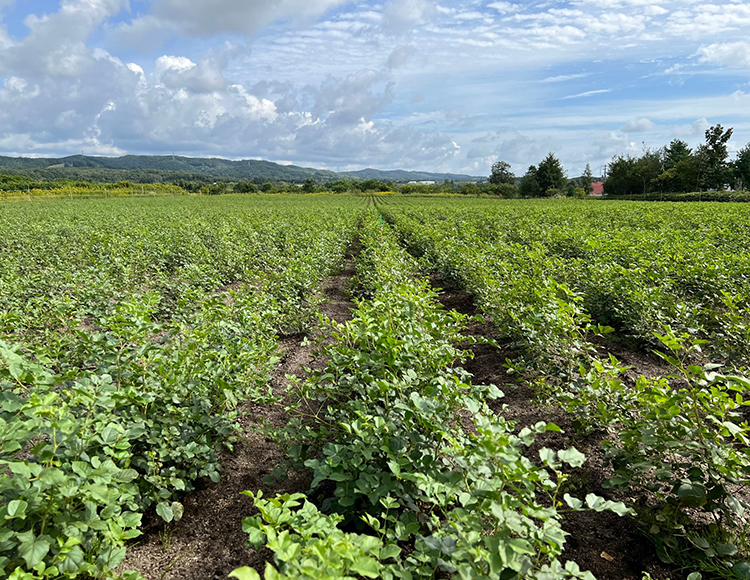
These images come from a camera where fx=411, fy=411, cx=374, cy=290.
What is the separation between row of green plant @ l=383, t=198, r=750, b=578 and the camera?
7.69 feet

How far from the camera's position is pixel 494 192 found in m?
79.2

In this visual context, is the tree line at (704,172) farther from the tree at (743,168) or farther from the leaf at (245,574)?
the leaf at (245,574)

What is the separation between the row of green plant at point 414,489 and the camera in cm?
152

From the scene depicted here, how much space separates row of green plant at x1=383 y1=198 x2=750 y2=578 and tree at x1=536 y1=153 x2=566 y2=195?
7689 cm

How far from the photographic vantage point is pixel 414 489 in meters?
2.34

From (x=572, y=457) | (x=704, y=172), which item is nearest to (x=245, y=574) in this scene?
(x=572, y=457)

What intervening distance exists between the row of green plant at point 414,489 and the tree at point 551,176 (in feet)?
275

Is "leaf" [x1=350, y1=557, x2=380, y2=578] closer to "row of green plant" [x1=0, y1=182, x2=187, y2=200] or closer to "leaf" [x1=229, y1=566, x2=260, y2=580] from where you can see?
"leaf" [x1=229, y1=566, x2=260, y2=580]

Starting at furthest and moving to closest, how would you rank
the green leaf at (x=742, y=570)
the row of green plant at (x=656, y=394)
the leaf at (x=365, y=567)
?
the row of green plant at (x=656, y=394) → the green leaf at (x=742, y=570) → the leaf at (x=365, y=567)

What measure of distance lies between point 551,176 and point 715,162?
27610 millimetres

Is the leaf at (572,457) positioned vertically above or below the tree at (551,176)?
below

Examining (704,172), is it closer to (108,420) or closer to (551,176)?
(551,176)

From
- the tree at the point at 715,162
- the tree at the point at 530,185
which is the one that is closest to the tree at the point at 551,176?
the tree at the point at 530,185

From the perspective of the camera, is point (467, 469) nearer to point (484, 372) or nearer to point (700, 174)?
point (484, 372)
